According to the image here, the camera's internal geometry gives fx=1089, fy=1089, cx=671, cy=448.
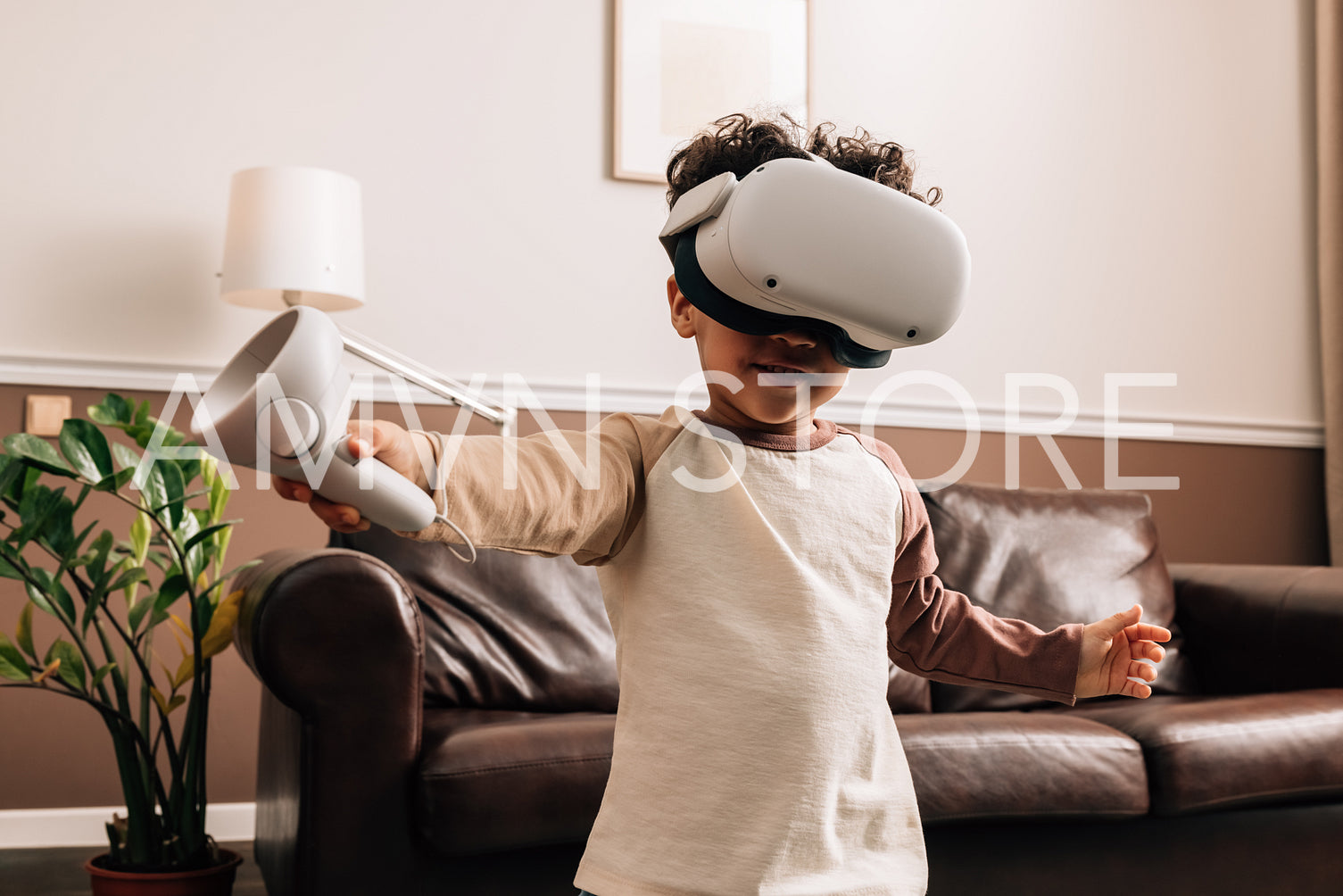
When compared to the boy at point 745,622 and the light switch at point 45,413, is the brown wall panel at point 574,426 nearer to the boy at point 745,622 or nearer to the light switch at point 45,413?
the light switch at point 45,413

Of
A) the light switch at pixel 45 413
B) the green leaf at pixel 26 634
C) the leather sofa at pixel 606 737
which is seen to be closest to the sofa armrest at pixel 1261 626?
the leather sofa at pixel 606 737

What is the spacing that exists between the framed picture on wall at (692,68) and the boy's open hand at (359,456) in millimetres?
2129

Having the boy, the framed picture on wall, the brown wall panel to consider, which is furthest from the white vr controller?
the framed picture on wall

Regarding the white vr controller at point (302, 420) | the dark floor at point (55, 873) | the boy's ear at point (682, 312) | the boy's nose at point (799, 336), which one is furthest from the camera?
the dark floor at point (55, 873)

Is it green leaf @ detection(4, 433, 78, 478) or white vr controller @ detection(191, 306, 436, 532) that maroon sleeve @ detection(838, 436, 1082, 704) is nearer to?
white vr controller @ detection(191, 306, 436, 532)

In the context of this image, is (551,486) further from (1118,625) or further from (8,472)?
(8,472)

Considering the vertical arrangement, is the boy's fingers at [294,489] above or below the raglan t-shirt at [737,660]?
above

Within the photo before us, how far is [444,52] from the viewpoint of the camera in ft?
8.47

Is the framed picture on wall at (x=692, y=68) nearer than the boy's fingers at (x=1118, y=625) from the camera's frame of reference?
No

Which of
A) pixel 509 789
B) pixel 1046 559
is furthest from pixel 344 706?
pixel 1046 559

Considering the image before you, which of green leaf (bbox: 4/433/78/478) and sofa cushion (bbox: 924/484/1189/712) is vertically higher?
green leaf (bbox: 4/433/78/478)

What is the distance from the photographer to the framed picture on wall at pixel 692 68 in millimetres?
2682

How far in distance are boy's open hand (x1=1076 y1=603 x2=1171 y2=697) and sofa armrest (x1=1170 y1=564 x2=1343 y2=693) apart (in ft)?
4.23

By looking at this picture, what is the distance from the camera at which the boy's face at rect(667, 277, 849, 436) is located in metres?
0.83
